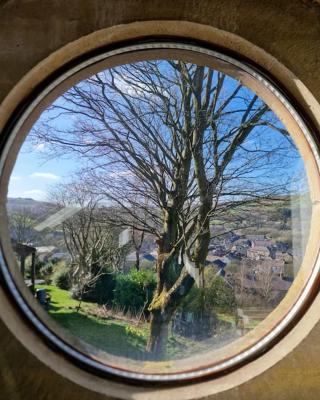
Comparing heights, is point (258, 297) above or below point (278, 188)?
below

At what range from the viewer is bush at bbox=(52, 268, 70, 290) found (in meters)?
2.55

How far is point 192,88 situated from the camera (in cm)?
283

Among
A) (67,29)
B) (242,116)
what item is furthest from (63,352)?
(242,116)

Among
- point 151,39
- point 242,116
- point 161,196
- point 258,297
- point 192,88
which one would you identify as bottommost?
point 258,297

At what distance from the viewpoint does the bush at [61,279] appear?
2.55 metres

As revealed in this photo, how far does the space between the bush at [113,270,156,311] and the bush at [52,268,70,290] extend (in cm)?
33

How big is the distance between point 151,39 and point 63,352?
125 cm

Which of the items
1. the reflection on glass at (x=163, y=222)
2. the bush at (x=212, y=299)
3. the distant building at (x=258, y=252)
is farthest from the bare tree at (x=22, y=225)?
the distant building at (x=258, y=252)

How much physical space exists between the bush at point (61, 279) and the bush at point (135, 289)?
33 centimetres

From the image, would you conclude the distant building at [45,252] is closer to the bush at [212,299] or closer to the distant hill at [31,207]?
the distant hill at [31,207]

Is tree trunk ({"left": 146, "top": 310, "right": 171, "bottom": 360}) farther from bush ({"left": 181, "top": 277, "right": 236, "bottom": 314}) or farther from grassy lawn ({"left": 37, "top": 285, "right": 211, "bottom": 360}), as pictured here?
bush ({"left": 181, "top": 277, "right": 236, "bottom": 314})

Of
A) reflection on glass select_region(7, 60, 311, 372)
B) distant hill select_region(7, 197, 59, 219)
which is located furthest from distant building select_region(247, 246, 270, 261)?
distant hill select_region(7, 197, 59, 219)

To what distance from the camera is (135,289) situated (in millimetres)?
2762

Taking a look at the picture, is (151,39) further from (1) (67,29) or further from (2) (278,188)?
(2) (278,188)
